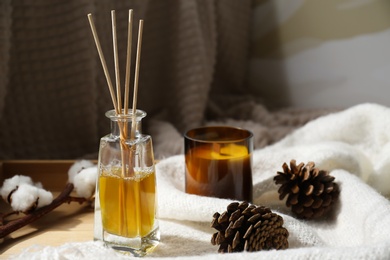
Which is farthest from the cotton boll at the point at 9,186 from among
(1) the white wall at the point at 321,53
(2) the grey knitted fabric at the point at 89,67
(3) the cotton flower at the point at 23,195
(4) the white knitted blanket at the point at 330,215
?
(1) the white wall at the point at 321,53

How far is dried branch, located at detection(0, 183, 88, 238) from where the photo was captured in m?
0.65

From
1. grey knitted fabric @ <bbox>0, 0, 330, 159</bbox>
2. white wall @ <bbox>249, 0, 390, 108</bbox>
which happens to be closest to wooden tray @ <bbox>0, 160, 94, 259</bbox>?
grey knitted fabric @ <bbox>0, 0, 330, 159</bbox>

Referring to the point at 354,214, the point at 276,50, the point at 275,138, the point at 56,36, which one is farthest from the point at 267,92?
the point at 354,214

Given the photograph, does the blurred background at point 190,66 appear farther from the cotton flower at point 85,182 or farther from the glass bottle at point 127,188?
the glass bottle at point 127,188

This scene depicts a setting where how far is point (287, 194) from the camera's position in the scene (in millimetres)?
736

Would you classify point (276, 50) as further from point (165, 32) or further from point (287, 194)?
point (287, 194)

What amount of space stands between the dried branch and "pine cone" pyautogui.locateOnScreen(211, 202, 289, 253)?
0.76 ft

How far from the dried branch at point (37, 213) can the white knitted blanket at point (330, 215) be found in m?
0.06

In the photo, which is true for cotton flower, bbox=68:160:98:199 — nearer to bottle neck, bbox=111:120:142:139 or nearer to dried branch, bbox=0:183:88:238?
dried branch, bbox=0:183:88:238

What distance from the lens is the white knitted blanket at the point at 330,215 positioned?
1.83 ft

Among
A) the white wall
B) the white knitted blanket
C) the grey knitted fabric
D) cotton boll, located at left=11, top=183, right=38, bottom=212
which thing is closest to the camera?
the white knitted blanket

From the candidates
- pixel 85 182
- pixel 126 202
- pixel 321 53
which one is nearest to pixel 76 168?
pixel 85 182

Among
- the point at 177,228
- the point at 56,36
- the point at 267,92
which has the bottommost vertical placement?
the point at 177,228

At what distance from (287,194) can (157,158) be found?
0.97 feet
